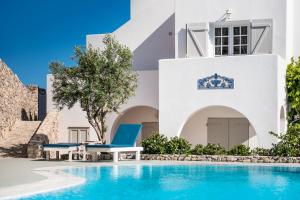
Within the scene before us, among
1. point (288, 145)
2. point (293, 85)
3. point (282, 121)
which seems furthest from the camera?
point (282, 121)

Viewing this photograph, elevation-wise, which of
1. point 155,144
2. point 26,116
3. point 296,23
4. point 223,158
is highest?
point 296,23

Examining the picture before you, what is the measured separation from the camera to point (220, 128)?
2702 centimetres

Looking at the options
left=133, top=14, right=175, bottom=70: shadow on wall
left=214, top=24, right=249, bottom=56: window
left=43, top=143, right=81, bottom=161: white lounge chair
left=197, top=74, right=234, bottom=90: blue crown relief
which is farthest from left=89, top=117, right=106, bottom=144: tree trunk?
left=214, top=24, right=249, bottom=56: window

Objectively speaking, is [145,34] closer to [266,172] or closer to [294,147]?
[294,147]

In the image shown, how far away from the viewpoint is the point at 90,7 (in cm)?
3453

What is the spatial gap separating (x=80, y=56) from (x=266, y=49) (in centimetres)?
837

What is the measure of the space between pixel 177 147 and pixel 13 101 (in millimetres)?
10995

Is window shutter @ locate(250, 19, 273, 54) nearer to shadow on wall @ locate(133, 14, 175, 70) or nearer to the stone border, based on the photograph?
the stone border

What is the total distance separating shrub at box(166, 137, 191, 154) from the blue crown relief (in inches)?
102

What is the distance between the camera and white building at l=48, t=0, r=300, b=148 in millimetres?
23469

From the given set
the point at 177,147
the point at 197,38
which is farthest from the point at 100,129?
the point at 197,38

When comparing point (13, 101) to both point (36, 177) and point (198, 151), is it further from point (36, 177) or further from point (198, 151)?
point (36, 177)

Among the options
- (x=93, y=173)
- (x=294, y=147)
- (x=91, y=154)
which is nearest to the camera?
(x=93, y=173)

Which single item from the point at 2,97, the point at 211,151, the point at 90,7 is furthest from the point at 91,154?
the point at 90,7
